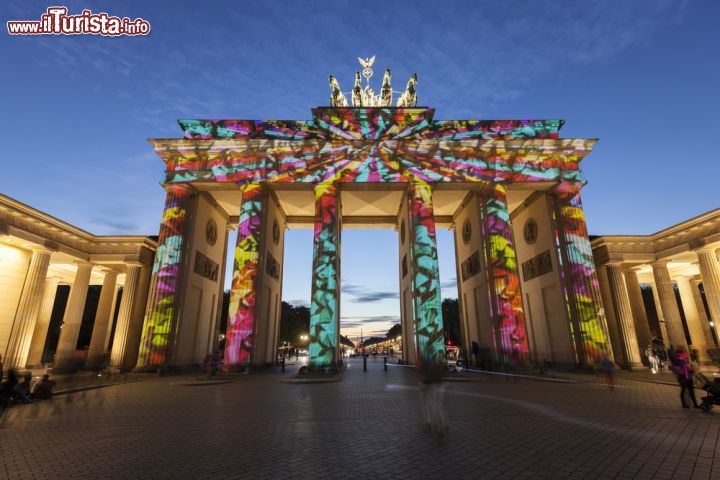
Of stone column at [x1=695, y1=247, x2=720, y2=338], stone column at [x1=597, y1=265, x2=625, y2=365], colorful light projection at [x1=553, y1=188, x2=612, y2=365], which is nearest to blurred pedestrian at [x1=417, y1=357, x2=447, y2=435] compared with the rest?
colorful light projection at [x1=553, y1=188, x2=612, y2=365]

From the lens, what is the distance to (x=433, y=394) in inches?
266

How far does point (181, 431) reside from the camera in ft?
22.6

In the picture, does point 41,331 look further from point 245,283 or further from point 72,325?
point 245,283

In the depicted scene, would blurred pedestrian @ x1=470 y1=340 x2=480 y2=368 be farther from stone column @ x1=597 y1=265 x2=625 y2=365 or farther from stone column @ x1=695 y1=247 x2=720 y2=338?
stone column @ x1=695 y1=247 x2=720 y2=338

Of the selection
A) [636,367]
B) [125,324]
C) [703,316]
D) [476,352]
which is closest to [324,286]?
[476,352]

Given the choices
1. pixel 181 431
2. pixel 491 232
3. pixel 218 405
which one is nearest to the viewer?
pixel 181 431

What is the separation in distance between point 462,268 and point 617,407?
725 inches

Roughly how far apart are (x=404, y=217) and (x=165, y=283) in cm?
1732

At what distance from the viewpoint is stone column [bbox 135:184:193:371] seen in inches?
766

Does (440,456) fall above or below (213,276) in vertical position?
below

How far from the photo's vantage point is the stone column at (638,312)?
78.6ft

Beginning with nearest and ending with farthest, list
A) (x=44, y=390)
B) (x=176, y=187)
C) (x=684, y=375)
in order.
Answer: (x=684, y=375)
(x=44, y=390)
(x=176, y=187)

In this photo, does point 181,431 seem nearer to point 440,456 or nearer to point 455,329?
point 440,456

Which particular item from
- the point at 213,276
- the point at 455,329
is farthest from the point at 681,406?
the point at 455,329
